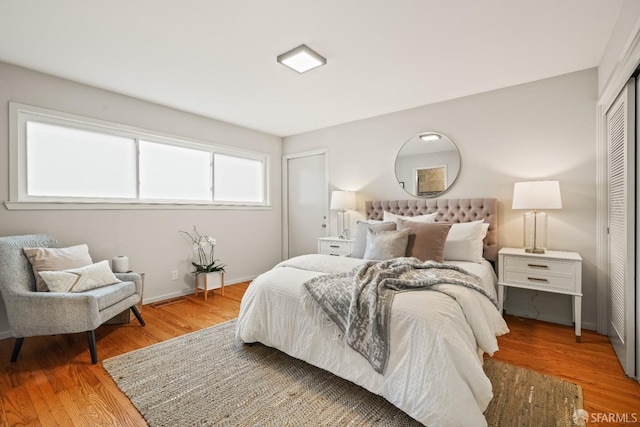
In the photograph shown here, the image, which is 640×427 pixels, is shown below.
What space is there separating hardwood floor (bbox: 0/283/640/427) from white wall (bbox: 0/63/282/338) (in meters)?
0.77

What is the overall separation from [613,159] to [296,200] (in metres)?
3.98

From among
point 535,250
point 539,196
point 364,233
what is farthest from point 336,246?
point 539,196

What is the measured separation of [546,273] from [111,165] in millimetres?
4575

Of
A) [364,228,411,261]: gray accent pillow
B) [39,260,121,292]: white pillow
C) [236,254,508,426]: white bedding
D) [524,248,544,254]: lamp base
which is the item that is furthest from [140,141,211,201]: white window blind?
[524,248,544,254]: lamp base

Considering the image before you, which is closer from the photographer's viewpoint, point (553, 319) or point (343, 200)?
point (553, 319)

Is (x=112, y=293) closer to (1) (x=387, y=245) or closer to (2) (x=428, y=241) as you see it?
(1) (x=387, y=245)

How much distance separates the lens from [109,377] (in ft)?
6.80

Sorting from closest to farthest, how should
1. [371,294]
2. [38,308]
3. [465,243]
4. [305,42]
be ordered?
[371,294], [38,308], [305,42], [465,243]

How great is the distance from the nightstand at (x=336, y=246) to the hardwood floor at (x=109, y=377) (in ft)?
4.98

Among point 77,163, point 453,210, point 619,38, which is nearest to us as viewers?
point 619,38

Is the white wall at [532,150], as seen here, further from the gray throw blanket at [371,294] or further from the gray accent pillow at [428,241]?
the gray throw blanket at [371,294]

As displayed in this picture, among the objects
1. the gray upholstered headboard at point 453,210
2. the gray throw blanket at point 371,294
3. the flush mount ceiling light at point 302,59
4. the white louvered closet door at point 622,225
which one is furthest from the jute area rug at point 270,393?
the flush mount ceiling light at point 302,59

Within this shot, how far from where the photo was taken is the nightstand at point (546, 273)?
2576mm

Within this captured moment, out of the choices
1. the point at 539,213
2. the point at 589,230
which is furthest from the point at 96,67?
the point at 589,230
